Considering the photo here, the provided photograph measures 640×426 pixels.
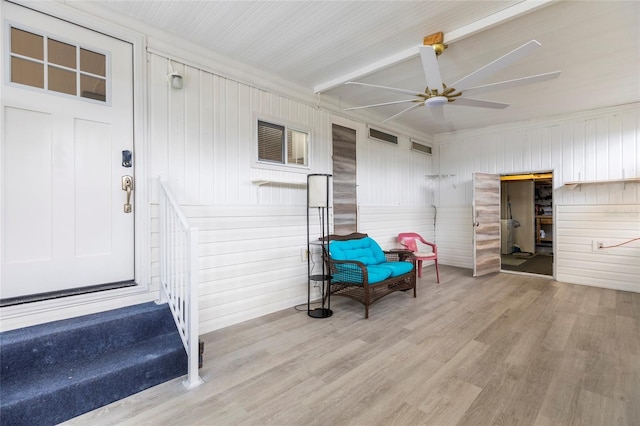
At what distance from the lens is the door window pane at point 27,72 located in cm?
212

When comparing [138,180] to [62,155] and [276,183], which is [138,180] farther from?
[276,183]

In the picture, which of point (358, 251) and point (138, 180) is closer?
point (138, 180)

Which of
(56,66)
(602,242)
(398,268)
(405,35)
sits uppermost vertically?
(405,35)

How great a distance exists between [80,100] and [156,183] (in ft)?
2.71

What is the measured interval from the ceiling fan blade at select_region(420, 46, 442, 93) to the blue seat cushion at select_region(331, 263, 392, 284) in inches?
83.9

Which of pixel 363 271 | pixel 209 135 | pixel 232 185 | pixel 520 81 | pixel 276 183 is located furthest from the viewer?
pixel 276 183

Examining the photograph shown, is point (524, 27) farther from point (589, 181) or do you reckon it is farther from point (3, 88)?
point (3, 88)

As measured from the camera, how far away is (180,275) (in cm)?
235

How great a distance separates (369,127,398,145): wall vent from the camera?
5244mm

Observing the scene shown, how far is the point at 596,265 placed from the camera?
15.9ft

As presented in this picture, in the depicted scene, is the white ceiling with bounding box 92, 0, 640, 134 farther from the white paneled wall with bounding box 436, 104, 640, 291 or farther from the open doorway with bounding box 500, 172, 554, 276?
the open doorway with bounding box 500, 172, 554, 276

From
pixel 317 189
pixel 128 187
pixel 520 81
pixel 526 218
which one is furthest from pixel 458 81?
pixel 526 218

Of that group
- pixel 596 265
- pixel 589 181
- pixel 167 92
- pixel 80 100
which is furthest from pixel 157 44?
pixel 596 265

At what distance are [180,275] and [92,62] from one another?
1885 millimetres
